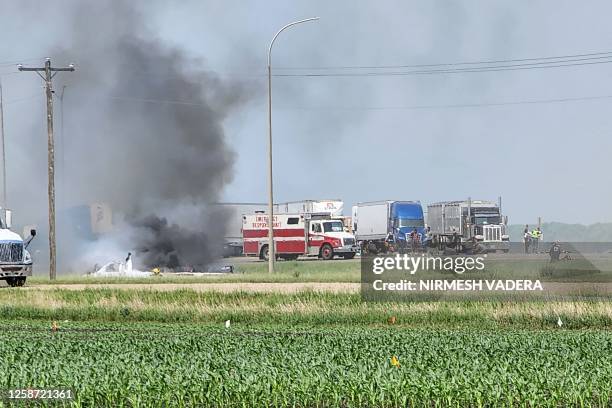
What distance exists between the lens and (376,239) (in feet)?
240

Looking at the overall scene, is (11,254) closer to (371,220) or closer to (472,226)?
(371,220)

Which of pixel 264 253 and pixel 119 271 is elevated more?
pixel 264 253

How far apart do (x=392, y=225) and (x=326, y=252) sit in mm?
4658

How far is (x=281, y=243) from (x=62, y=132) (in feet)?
72.6

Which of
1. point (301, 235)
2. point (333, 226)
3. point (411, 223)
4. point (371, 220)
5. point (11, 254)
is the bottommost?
point (301, 235)

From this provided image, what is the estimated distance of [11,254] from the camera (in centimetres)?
4600

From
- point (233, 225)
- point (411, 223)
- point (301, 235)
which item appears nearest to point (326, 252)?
point (301, 235)

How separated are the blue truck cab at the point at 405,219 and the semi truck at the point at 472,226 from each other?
1425 millimetres

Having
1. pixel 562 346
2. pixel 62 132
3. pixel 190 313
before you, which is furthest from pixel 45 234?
pixel 562 346

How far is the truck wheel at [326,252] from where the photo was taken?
71.8 meters

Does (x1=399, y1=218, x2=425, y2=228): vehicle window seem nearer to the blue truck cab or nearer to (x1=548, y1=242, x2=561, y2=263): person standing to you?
the blue truck cab

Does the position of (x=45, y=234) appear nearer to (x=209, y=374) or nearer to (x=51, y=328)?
(x=51, y=328)

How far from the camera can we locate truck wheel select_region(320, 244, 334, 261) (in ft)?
235

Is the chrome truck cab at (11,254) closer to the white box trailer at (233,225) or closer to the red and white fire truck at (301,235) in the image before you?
the red and white fire truck at (301,235)
